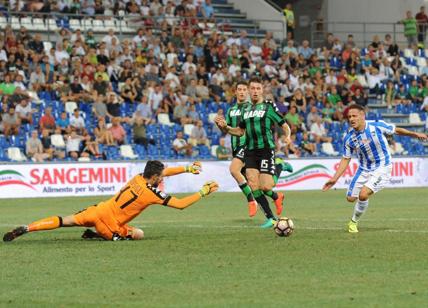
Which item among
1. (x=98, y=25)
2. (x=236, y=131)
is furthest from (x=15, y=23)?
(x=236, y=131)

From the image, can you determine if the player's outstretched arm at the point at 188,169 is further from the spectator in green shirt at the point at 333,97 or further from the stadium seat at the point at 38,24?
the spectator in green shirt at the point at 333,97

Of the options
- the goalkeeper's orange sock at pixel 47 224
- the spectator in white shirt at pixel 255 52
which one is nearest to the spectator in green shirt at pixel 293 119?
the spectator in white shirt at pixel 255 52

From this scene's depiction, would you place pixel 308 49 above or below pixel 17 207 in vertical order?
above

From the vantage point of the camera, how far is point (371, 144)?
15.7m

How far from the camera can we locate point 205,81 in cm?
3725

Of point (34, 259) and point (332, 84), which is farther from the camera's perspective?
point (332, 84)

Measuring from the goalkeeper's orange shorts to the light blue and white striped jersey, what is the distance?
3.67 meters

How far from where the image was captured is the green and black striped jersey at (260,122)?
55.1ft

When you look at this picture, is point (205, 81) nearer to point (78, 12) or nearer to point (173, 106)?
point (173, 106)

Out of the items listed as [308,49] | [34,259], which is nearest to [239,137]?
[34,259]

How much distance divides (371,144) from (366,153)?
18 centimetres

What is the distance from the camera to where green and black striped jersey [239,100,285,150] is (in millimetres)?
16803

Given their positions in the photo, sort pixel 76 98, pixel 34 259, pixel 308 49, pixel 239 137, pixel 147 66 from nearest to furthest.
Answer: pixel 34 259 < pixel 239 137 < pixel 76 98 < pixel 147 66 < pixel 308 49

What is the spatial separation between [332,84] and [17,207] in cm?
1796
